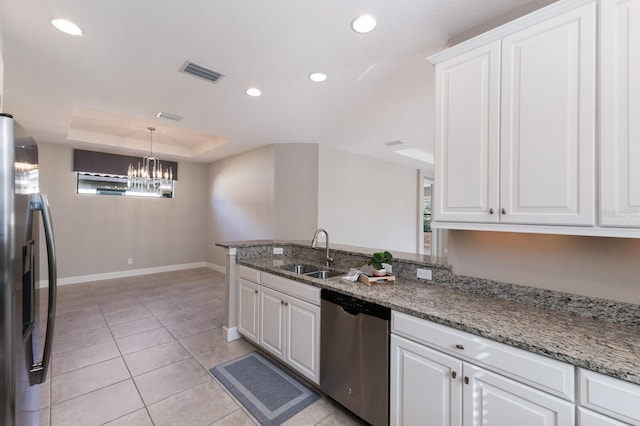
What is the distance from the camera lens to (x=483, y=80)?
1.62m

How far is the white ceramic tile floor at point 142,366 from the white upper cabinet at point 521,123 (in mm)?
1821

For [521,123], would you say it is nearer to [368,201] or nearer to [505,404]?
[505,404]

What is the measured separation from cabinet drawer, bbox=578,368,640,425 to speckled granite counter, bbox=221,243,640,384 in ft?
0.11

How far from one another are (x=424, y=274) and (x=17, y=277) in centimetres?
225

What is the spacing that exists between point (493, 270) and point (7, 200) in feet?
8.03

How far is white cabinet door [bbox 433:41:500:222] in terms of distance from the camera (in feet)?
5.20

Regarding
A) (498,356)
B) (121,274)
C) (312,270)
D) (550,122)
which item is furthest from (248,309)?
(121,274)

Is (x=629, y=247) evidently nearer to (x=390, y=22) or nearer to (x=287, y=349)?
(x=390, y=22)

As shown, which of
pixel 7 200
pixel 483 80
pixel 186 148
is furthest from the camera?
pixel 186 148

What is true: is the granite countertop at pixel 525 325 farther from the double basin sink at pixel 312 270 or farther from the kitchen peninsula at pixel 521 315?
the double basin sink at pixel 312 270

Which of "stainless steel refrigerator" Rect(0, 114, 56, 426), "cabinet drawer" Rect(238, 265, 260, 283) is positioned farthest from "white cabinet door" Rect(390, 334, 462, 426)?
"stainless steel refrigerator" Rect(0, 114, 56, 426)

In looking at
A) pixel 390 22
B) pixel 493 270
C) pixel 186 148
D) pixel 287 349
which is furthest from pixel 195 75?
pixel 186 148

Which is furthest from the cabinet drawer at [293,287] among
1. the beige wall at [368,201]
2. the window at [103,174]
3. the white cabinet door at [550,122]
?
the window at [103,174]

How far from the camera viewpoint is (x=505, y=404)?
123cm
